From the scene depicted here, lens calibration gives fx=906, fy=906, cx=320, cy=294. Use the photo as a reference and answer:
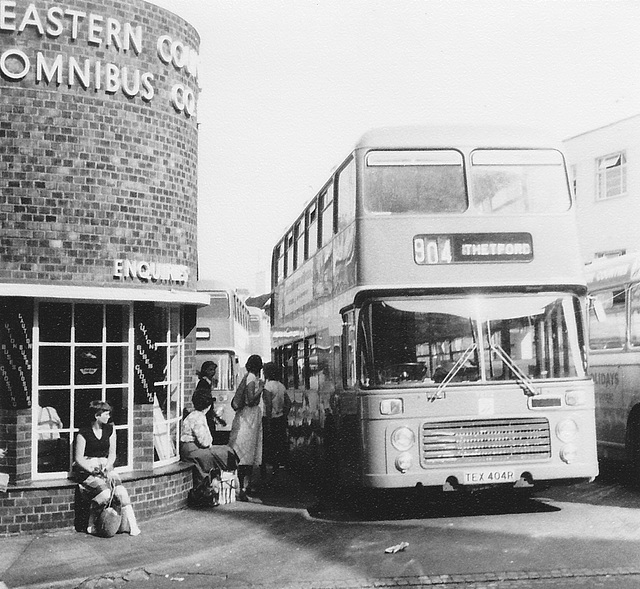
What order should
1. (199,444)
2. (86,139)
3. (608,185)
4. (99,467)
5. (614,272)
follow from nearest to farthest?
1. (99,467)
2. (86,139)
3. (199,444)
4. (614,272)
5. (608,185)

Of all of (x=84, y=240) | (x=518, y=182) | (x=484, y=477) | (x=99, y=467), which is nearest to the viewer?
(x=484, y=477)

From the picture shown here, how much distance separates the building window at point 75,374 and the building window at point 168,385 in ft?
1.81

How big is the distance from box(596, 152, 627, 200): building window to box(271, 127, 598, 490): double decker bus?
786 inches

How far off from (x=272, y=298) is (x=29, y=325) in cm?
938

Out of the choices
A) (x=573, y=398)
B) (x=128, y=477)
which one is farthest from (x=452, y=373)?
(x=128, y=477)

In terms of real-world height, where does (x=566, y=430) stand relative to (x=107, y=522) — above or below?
above

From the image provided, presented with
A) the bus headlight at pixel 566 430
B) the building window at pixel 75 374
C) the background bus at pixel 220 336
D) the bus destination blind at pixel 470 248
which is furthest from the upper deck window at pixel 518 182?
the background bus at pixel 220 336

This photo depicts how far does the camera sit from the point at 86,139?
1045 centimetres

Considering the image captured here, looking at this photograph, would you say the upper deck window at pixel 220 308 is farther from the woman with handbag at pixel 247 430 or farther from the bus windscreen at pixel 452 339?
the bus windscreen at pixel 452 339

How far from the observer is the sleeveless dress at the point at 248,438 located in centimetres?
1259

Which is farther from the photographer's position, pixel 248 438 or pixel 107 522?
pixel 248 438

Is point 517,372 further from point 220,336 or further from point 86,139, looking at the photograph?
point 220,336

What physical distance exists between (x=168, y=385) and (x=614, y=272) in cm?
654

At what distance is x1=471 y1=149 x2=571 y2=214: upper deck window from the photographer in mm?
10102
